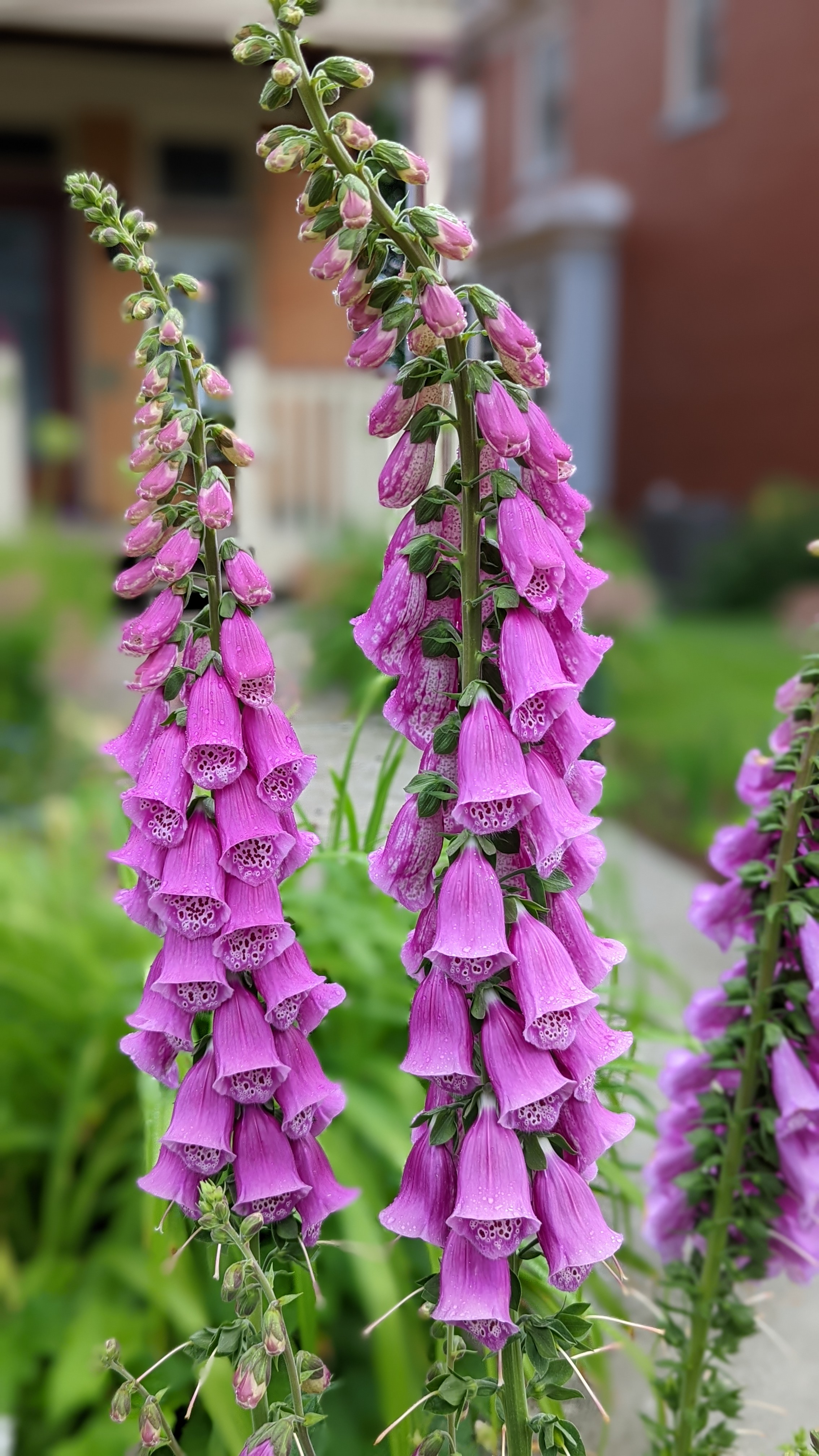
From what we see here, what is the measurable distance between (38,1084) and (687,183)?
13230mm

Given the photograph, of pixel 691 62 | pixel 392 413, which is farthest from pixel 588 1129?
pixel 691 62

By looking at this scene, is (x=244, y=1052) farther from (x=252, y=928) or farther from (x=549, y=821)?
(x=549, y=821)

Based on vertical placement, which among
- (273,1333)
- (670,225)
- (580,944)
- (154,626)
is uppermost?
(670,225)

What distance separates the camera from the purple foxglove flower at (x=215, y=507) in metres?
0.76

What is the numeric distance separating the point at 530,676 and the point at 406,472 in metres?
0.16

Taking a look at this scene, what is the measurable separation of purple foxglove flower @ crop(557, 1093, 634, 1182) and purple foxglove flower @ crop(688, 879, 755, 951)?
0.96 ft

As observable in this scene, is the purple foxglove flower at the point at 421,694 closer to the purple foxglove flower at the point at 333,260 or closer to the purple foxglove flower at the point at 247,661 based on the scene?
the purple foxglove flower at the point at 247,661

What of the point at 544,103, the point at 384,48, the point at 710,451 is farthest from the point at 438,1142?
the point at 544,103

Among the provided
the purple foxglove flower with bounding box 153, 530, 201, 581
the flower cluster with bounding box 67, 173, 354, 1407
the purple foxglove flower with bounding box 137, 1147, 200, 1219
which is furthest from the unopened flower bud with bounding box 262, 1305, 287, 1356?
the purple foxglove flower with bounding box 153, 530, 201, 581

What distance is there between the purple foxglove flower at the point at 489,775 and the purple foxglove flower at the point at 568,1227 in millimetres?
251

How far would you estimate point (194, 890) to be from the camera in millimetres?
795

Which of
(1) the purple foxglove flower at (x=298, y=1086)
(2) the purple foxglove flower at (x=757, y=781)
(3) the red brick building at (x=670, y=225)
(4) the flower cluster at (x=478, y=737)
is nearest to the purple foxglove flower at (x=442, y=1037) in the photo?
(4) the flower cluster at (x=478, y=737)

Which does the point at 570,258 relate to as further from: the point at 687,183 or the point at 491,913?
the point at 491,913

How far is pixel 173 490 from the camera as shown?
818 mm
